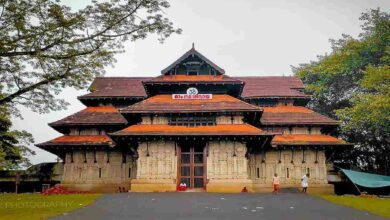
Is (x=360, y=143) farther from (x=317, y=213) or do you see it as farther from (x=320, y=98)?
(x=317, y=213)

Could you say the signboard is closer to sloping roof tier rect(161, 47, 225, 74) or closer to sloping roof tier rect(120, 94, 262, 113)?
sloping roof tier rect(120, 94, 262, 113)

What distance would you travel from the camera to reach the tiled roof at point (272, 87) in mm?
37031

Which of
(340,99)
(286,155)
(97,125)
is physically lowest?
(286,155)

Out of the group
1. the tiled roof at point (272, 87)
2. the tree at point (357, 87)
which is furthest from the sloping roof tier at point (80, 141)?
the tree at point (357, 87)

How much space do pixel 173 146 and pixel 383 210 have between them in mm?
15611

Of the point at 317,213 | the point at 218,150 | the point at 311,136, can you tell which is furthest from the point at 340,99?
the point at 317,213

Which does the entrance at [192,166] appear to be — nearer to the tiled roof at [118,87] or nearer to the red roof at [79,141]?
the red roof at [79,141]

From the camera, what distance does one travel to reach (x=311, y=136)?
33625mm

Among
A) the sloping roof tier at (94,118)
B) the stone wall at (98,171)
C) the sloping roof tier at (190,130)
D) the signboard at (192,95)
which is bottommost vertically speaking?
the stone wall at (98,171)

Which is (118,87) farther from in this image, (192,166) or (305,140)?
(305,140)

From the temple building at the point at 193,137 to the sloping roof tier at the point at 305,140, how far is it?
0.28 ft

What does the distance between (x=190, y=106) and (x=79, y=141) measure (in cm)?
1028

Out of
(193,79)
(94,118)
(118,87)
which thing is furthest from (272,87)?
(94,118)

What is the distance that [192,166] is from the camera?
29375 millimetres
